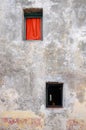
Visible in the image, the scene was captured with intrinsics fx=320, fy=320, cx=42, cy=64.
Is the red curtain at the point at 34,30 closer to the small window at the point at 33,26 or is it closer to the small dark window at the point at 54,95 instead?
the small window at the point at 33,26

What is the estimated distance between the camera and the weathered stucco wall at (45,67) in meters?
11.0

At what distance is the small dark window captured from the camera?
1138 centimetres

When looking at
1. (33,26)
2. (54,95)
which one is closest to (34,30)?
(33,26)

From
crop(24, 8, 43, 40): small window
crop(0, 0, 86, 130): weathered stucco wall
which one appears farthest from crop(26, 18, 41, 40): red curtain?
crop(0, 0, 86, 130): weathered stucco wall

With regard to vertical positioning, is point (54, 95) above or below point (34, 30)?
below

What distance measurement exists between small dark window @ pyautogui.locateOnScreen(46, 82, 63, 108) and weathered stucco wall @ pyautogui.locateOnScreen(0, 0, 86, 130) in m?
0.32

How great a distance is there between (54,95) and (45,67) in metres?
1.11

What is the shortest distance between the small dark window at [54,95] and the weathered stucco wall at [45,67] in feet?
1.04

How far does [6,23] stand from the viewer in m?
11.3

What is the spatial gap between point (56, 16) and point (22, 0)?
134cm

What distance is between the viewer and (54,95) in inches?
452

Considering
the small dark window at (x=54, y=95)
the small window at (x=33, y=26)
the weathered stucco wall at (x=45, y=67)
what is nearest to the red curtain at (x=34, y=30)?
the small window at (x=33, y=26)

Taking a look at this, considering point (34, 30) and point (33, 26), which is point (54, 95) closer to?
point (34, 30)

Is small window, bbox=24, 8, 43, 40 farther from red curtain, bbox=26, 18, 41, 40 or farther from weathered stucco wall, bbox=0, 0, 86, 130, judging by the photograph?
weathered stucco wall, bbox=0, 0, 86, 130
